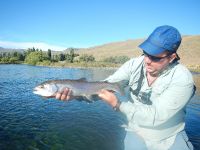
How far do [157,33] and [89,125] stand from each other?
14.9m

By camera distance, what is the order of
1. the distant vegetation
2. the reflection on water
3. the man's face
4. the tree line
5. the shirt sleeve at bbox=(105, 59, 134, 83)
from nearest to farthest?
1. the man's face
2. the shirt sleeve at bbox=(105, 59, 134, 83)
3. the reflection on water
4. the distant vegetation
5. the tree line

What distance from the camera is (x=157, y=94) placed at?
5707 millimetres

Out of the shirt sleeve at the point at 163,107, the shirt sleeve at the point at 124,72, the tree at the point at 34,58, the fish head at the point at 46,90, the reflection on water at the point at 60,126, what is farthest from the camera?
the tree at the point at 34,58

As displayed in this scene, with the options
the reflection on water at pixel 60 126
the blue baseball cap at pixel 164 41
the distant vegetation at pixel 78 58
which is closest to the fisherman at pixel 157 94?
the blue baseball cap at pixel 164 41

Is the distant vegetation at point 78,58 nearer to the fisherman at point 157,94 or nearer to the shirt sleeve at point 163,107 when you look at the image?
the fisherman at point 157,94

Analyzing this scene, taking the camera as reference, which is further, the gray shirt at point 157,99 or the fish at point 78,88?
the fish at point 78,88

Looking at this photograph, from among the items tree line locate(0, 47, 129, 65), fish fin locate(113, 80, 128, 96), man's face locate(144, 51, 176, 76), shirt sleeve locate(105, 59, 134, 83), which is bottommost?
tree line locate(0, 47, 129, 65)

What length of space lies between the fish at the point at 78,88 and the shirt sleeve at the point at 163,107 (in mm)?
1676

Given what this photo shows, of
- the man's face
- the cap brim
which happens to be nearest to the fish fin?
the man's face

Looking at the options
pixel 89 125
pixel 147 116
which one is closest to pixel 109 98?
pixel 147 116

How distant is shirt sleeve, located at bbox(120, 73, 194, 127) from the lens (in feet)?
16.0

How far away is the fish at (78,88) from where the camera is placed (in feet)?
21.3

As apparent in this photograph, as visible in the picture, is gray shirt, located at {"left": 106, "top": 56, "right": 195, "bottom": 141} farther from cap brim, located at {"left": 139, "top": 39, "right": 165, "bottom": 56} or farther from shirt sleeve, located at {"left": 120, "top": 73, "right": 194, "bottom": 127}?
cap brim, located at {"left": 139, "top": 39, "right": 165, "bottom": 56}

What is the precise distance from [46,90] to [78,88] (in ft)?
2.73
